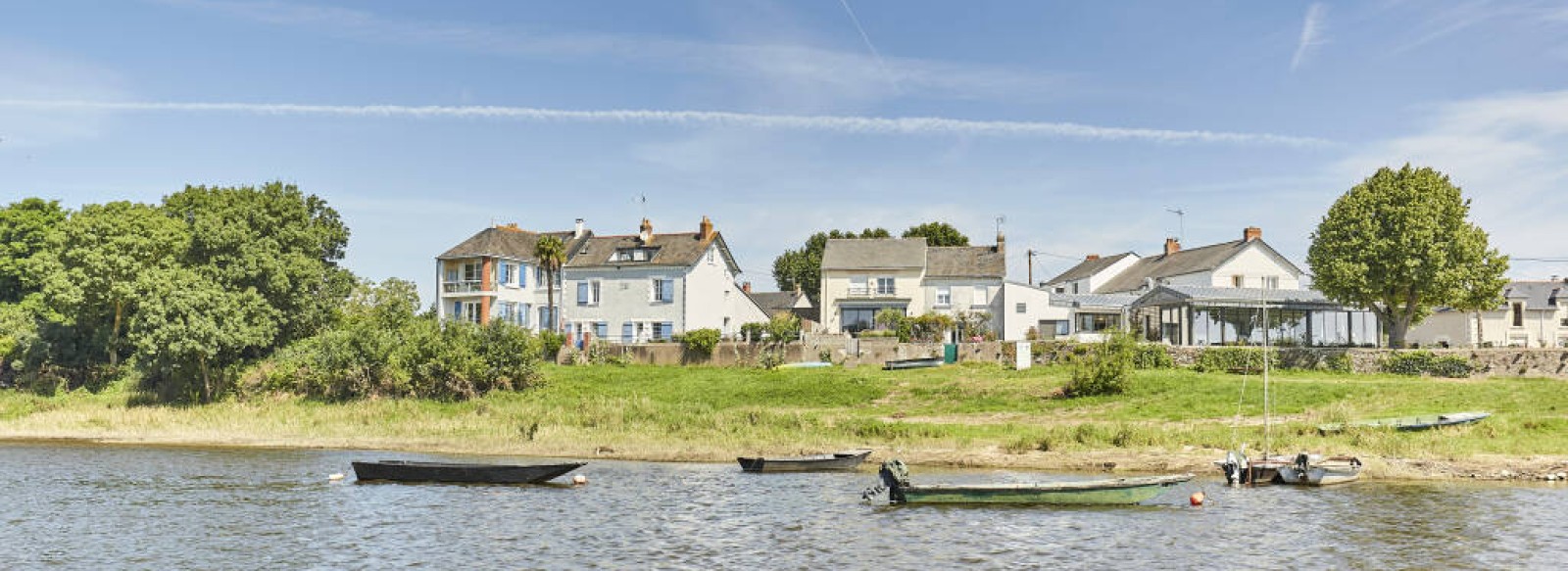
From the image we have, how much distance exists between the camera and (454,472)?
42.6m

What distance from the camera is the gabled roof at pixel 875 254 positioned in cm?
9693

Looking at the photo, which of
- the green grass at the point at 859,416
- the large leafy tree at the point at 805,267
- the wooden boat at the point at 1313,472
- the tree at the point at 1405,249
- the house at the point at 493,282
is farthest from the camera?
the large leafy tree at the point at 805,267

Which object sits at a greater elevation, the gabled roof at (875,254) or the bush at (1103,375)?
the gabled roof at (875,254)

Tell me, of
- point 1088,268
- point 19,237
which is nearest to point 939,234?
point 1088,268

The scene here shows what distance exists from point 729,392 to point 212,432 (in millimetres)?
26371

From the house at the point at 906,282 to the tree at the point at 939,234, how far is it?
1870 cm

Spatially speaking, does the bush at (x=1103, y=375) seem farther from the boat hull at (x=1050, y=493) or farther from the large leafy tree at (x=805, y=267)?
the large leafy tree at (x=805, y=267)

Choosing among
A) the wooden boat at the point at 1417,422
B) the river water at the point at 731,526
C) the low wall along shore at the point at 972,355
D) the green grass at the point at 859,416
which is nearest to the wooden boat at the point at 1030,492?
the river water at the point at 731,526

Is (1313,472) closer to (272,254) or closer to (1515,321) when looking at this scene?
(272,254)

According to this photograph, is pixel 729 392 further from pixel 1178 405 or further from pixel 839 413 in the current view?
pixel 1178 405

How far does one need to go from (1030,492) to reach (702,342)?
41.9 m

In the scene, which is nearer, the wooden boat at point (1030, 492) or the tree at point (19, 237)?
the wooden boat at point (1030, 492)

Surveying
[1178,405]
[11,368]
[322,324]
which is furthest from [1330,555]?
[11,368]

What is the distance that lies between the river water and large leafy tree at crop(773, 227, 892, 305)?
291ft
